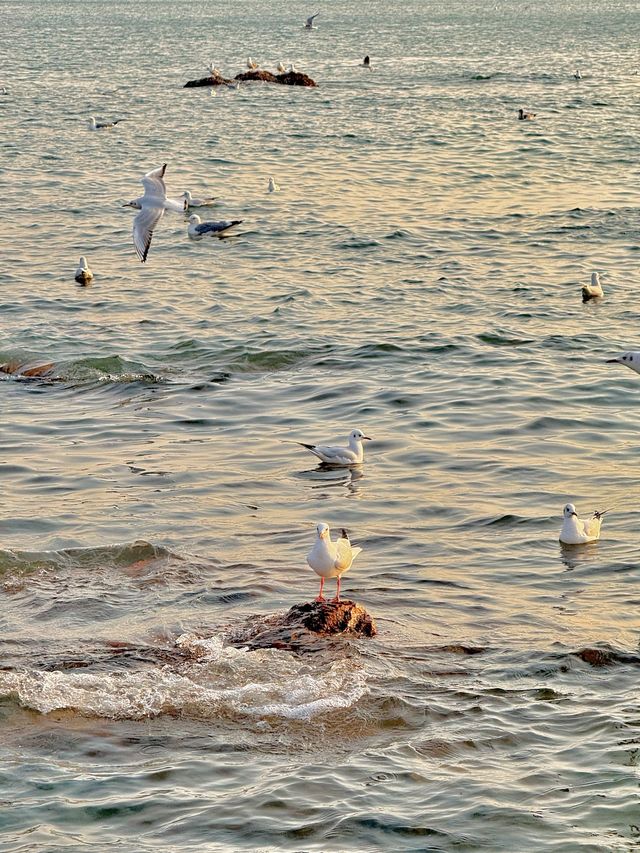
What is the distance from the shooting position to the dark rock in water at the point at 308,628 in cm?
878

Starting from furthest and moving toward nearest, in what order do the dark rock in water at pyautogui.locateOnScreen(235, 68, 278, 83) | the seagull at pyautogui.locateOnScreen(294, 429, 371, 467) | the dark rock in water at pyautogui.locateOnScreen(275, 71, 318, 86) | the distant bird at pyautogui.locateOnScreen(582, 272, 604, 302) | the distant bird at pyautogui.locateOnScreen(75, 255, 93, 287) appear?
the dark rock in water at pyautogui.locateOnScreen(235, 68, 278, 83), the dark rock in water at pyautogui.locateOnScreen(275, 71, 318, 86), the distant bird at pyautogui.locateOnScreen(75, 255, 93, 287), the distant bird at pyautogui.locateOnScreen(582, 272, 604, 302), the seagull at pyautogui.locateOnScreen(294, 429, 371, 467)

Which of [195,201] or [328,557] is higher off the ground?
[195,201]

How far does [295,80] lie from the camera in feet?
167

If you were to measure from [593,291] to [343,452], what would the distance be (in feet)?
23.7

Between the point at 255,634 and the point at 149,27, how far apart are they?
95650mm

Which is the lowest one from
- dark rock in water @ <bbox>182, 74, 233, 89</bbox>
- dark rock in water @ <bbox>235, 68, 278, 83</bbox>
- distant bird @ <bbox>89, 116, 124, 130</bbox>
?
distant bird @ <bbox>89, 116, 124, 130</bbox>

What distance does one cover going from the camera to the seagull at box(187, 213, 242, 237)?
24047 millimetres

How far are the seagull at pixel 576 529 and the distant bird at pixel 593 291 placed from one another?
8285mm

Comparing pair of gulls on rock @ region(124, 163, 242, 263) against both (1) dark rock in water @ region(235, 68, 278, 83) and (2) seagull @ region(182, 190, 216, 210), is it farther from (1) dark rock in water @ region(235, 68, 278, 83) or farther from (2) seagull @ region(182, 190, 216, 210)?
(1) dark rock in water @ region(235, 68, 278, 83)

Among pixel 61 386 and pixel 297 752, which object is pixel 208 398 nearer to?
pixel 61 386

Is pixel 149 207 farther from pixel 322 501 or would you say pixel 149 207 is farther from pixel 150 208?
pixel 322 501

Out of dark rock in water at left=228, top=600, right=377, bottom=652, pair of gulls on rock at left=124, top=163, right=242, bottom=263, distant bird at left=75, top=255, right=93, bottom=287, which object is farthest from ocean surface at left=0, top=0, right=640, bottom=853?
pair of gulls on rock at left=124, top=163, right=242, bottom=263

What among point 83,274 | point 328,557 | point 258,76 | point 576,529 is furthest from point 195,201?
point 258,76

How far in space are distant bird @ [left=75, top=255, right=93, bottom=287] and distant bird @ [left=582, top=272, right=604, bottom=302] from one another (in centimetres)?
784
